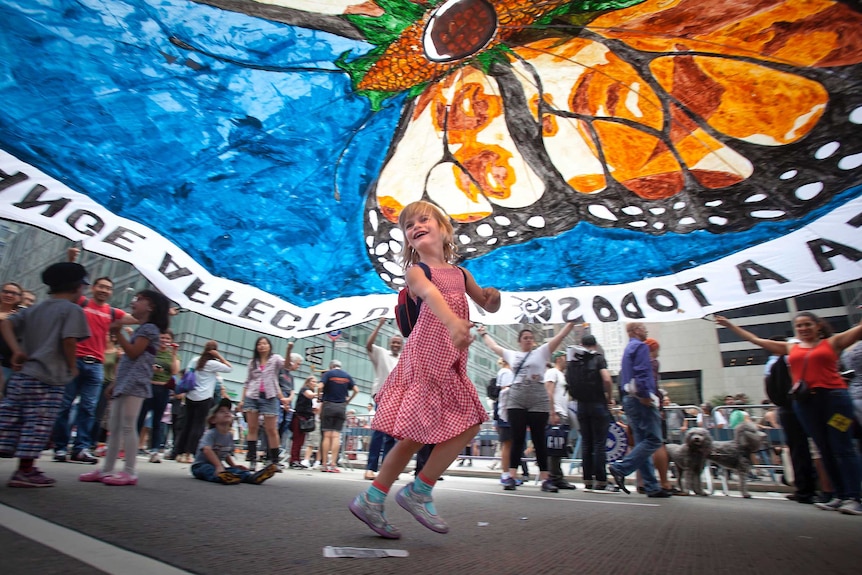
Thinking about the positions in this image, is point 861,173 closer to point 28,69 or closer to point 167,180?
point 167,180

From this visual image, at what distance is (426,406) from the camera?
6.84ft

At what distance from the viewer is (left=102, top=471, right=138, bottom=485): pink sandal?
133 inches

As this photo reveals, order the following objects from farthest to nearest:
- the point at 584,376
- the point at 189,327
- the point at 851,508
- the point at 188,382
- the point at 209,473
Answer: the point at 189,327 → the point at 188,382 → the point at 584,376 → the point at 209,473 → the point at 851,508

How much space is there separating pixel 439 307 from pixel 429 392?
1.30ft

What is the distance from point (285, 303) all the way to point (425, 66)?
2.61 metres

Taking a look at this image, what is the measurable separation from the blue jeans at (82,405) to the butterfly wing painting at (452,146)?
2.02 meters

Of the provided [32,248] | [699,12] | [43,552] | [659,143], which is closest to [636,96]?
[659,143]

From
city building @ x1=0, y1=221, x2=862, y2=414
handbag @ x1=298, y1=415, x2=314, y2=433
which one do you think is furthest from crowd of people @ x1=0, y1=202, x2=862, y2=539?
city building @ x1=0, y1=221, x2=862, y2=414

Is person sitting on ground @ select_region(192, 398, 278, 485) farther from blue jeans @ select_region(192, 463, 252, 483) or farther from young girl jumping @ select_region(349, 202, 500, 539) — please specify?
young girl jumping @ select_region(349, 202, 500, 539)

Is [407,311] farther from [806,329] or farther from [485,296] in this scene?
[806,329]

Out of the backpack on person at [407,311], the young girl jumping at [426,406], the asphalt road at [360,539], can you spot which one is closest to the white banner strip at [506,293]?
the asphalt road at [360,539]

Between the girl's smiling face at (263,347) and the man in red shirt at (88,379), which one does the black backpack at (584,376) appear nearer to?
the girl's smiling face at (263,347)

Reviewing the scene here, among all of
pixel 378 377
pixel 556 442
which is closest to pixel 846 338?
pixel 556 442

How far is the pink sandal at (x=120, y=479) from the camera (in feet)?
11.1
